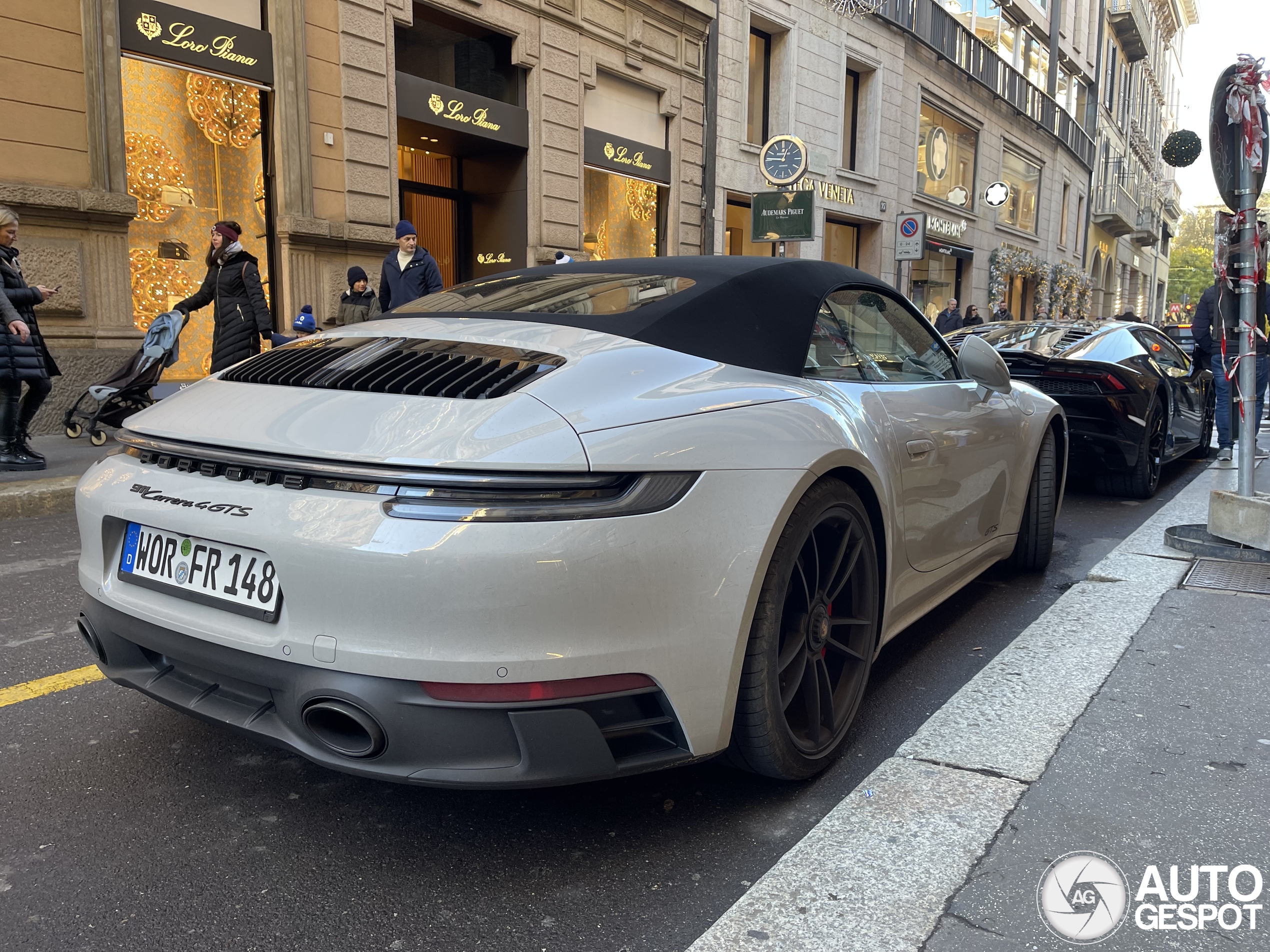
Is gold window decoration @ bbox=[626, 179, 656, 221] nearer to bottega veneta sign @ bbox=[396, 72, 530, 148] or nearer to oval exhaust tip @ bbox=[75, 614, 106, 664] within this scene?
bottega veneta sign @ bbox=[396, 72, 530, 148]

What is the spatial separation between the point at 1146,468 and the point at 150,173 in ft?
31.1

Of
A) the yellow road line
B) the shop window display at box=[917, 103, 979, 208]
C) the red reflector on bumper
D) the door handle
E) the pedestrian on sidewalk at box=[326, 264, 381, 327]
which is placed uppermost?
the shop window display at box=[917, 103, 979, 208]

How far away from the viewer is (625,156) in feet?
51.3

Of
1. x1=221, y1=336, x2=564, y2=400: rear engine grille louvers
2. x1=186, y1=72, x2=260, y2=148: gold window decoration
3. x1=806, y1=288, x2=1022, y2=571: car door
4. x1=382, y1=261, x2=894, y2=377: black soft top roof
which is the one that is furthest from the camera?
x1=186, y1=72, x2=260, y2=148: gold window decoration

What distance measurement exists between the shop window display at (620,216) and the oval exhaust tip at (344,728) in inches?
534

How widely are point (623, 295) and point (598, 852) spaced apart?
1.44 metres

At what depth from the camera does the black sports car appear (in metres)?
6.72

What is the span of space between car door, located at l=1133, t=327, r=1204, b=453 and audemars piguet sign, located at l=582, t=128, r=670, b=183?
903 cm

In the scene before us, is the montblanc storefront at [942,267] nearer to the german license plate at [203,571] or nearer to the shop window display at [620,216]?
the shop window display at [620,216]

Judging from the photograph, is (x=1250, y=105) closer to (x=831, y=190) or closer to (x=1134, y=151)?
(x=831, y=190)

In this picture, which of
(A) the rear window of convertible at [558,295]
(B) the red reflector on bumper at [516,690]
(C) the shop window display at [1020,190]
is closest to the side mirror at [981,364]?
(A) the rear window of convertible at [558,295]

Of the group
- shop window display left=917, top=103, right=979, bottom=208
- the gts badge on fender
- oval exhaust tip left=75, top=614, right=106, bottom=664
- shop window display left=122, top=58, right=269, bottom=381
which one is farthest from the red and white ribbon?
shop window display left=917, top=103, right=979, bottom=208

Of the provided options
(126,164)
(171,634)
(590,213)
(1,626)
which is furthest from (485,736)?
(590,213)

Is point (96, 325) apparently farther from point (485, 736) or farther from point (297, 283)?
point (485, 736)
